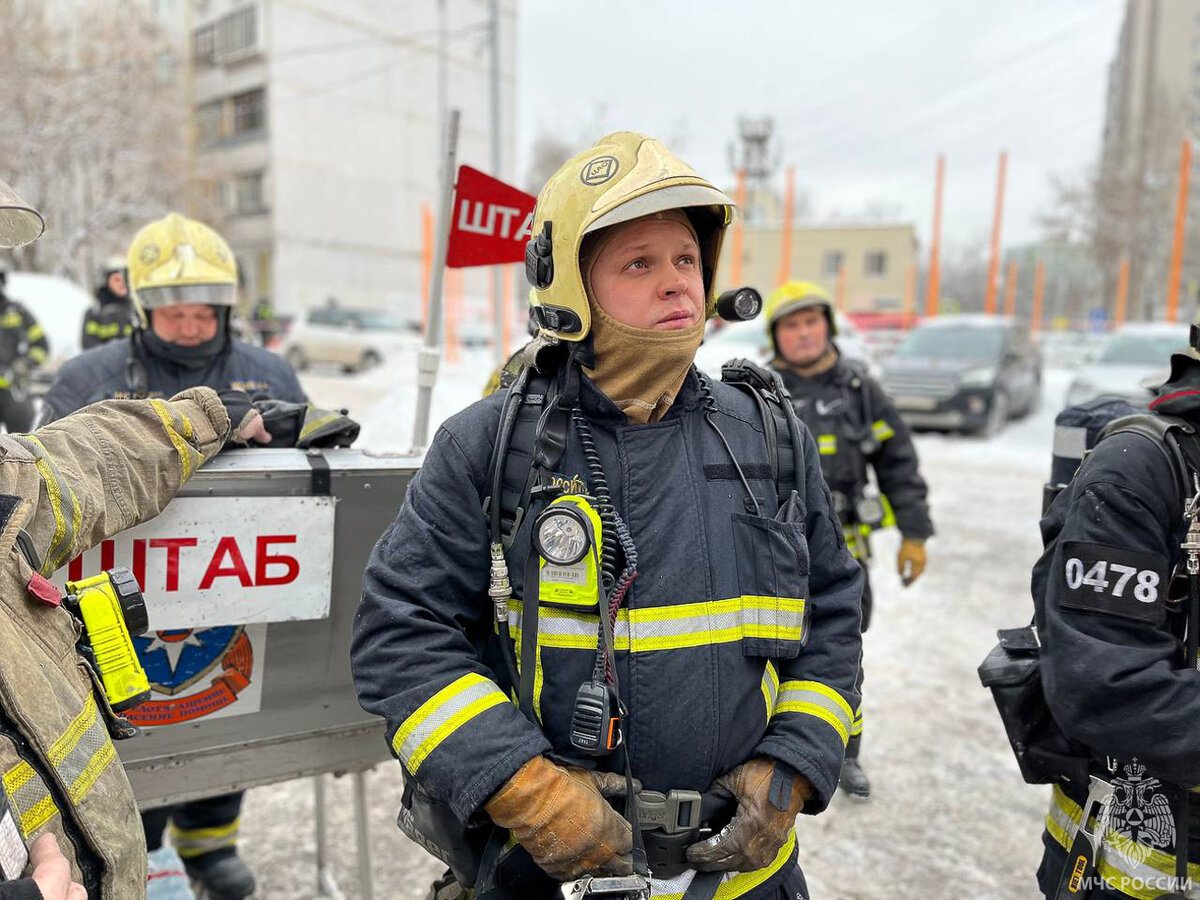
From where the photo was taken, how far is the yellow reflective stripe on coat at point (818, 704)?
1716mm

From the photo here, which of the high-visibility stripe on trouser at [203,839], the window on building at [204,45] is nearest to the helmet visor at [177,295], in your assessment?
the high-visibility stripe on trouser at [203,839]

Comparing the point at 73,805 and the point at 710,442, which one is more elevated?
the point at 710,442

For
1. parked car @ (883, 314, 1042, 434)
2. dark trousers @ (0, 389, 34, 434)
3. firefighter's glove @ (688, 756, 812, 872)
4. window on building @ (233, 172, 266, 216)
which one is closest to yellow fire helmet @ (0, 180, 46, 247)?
firefighter's glove @ (688, 756, 812, 872)

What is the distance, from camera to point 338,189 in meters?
40.3

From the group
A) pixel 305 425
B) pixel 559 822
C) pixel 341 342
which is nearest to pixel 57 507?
pixel 305 425

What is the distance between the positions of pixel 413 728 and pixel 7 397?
7.89m

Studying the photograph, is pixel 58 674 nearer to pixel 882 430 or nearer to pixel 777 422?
pixel 777 422

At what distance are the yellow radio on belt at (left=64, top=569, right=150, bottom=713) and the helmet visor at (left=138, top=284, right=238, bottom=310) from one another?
1858 millimetres

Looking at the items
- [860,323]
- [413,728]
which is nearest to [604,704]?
[413,728]

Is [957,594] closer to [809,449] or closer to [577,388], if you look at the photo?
[809,449]

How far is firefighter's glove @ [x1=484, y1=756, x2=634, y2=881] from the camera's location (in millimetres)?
1481

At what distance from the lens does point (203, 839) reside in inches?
117

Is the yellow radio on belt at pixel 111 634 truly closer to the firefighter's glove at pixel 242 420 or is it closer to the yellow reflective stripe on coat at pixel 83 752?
the yellow reflective stripe on coat at pixel 83 752

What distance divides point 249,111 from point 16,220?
43469 mm
